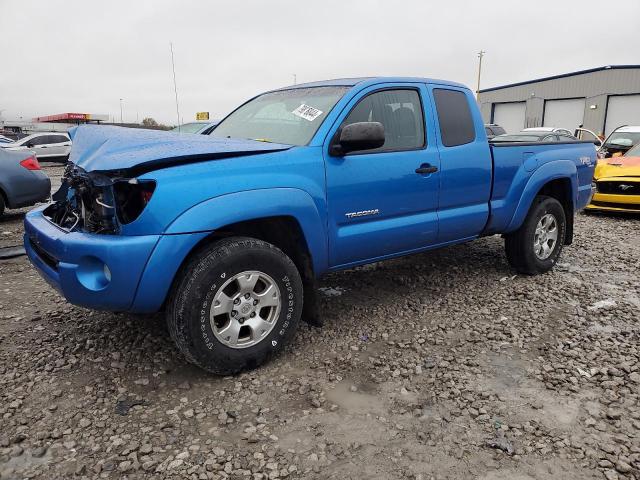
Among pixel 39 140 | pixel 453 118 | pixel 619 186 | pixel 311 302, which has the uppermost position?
pixel 453 118

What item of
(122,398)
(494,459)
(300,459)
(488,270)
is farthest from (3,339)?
(488,270)

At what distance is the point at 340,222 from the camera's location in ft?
Result: 11.3

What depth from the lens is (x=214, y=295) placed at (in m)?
2.90

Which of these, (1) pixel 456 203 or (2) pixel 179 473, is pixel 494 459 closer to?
(2) pixel 179 473

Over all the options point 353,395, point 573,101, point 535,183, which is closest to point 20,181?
point 353,395

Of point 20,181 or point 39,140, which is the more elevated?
point 39,140

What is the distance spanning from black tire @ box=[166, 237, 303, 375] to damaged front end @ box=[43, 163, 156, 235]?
0.44 meters

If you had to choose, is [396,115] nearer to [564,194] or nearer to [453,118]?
[453,118]

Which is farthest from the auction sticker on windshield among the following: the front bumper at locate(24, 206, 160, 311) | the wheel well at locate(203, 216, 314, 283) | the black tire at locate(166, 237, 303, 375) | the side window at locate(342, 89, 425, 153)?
the front bumper at locate(24, 206, 160, 311)

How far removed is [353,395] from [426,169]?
6.07ft

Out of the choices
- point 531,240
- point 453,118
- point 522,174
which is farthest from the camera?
point 531,240

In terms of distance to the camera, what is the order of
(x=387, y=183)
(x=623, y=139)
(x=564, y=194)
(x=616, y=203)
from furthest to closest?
(x=623, y=139) → (x=616, y=203) → (x=564, y=194) → (x=387, y=183)

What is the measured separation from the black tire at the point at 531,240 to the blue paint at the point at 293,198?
20 cm

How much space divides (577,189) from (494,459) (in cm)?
395
